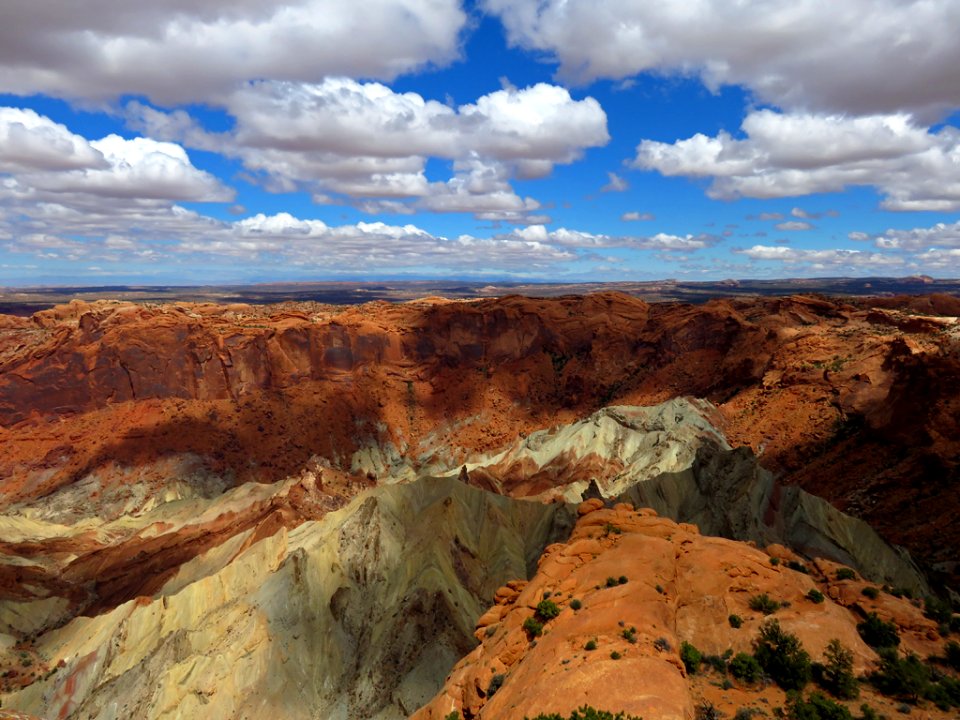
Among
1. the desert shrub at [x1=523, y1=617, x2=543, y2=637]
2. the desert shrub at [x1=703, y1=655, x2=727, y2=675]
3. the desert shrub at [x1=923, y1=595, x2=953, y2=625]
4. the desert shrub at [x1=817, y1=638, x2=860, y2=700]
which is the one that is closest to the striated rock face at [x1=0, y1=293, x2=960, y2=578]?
the desert shrub at [x1=923, y1=595, x2=953, y2=625]

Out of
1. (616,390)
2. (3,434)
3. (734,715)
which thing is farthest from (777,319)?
(3,434)

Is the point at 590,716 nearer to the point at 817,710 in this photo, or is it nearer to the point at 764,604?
the point at 817,710

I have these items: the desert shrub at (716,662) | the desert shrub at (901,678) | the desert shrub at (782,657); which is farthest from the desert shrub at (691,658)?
the desert shrub at (901,678)

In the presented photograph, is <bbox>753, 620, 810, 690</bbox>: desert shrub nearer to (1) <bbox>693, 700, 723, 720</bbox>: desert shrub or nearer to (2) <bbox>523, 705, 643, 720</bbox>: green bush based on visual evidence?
(1) <bbox>693, 700, 723, 720</bbox>: desert shrub

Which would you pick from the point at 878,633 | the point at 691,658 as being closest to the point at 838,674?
the point at 878,633

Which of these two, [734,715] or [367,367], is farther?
[367,367]

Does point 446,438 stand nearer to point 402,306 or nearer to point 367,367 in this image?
point 367,367
